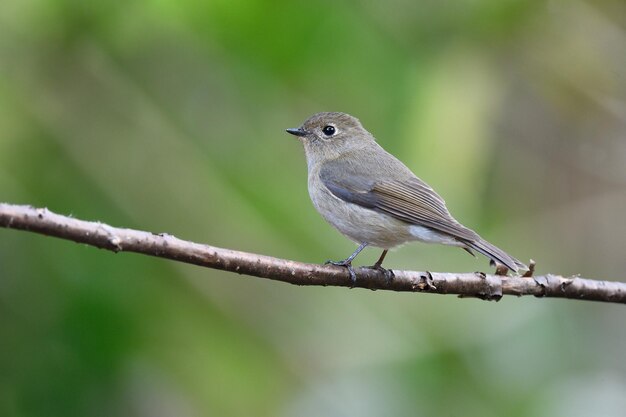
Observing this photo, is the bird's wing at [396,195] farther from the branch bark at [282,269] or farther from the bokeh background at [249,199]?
the branch bark at [282,269]

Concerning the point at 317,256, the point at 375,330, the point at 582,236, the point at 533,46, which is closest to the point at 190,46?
the point at 317,256

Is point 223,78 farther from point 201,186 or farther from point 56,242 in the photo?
point 56,242

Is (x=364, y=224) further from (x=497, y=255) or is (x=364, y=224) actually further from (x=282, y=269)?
(x=282, y=269)

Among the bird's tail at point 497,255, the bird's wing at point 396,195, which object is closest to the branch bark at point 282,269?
the bird's tail at point 497,255

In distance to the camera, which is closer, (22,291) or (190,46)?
(22,291)

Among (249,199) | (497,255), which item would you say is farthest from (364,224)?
(497,255)
